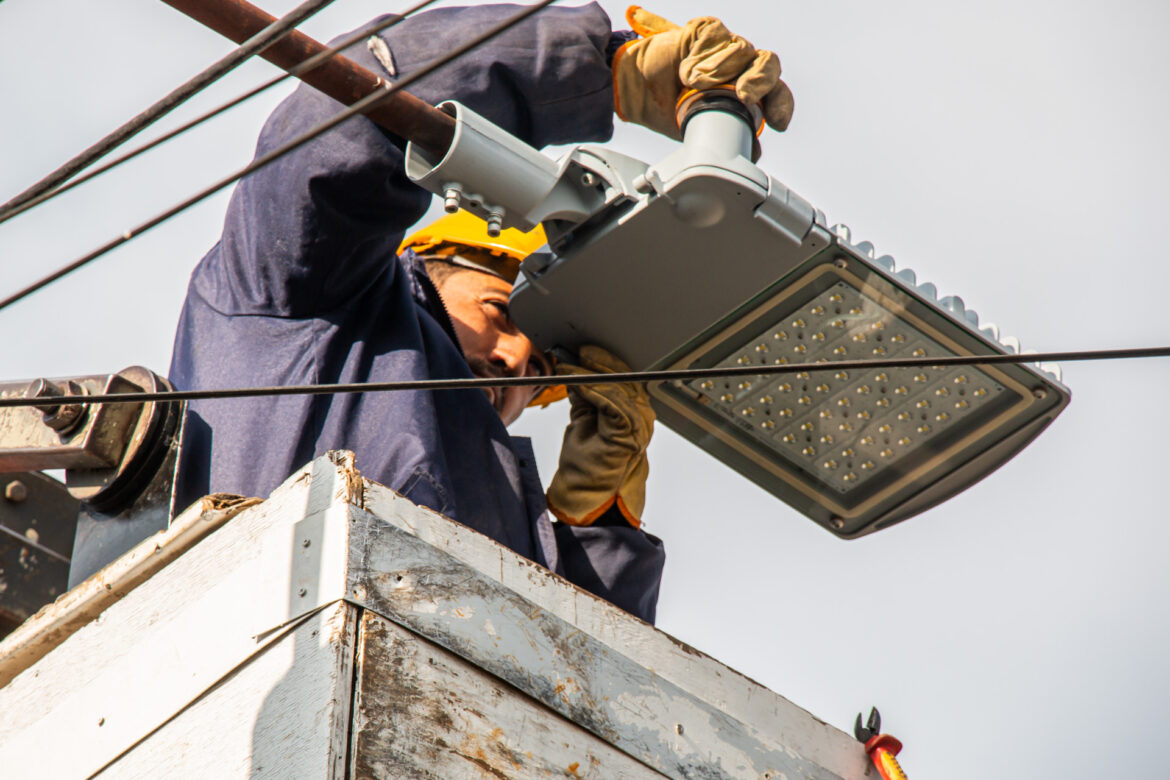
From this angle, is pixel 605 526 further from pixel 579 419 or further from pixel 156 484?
pixel 156 484

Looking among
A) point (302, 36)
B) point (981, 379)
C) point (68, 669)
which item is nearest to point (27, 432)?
point (68, 669)

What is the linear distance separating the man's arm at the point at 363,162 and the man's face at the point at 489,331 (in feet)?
1.67

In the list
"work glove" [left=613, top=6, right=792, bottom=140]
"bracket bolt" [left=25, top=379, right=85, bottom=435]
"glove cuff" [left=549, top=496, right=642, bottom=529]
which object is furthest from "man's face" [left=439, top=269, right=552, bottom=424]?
"bracket bolt" [left=25, top=379, right=85, bottom=435]

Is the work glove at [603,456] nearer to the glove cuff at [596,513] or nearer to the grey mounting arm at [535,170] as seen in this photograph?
the glove cuff at [596,513]

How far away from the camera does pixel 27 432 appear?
9.92ft

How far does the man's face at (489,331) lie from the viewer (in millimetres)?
4000

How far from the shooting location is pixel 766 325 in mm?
3477

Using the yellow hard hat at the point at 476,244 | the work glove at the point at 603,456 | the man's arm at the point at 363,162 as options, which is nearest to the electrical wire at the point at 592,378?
the man's arm at the point at 363,162

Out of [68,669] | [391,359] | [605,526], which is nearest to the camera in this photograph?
[68,669]

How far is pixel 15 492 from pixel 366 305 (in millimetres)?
867

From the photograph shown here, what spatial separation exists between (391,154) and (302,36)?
59 cm

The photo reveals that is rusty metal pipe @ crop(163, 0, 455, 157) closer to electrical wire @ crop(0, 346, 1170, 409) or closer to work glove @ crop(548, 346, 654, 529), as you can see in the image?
electrical wire @ crop(0, 346, 1170, 409)

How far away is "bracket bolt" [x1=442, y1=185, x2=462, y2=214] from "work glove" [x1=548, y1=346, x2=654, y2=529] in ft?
3.38

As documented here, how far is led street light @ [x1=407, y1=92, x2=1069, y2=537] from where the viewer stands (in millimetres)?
3270
